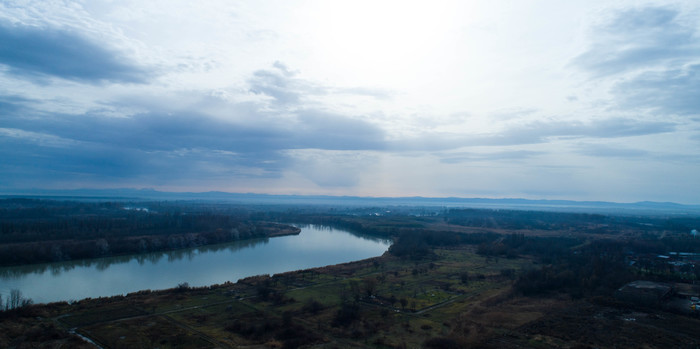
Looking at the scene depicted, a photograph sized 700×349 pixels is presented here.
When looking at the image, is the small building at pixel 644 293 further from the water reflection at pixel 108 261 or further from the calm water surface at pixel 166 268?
the water reflection at pixel 108 261

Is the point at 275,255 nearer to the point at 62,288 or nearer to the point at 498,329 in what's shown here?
the point at 62,288

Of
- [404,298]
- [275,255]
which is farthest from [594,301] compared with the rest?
[275,255]

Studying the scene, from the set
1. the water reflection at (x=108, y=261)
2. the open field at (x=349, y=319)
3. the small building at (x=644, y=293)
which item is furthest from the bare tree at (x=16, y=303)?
the small building at (x=644, y=293)

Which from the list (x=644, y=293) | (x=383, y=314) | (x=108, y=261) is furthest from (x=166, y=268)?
(x=644, y=293)

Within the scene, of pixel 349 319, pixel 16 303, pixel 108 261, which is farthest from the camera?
pixel 108 261

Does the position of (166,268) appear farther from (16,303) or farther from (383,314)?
(383,314)
